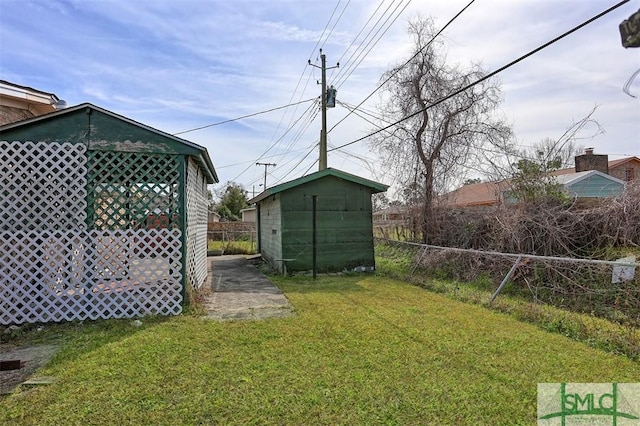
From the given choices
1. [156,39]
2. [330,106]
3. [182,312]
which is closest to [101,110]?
[182,312]

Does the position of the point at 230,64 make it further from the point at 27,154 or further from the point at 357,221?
the point at 27,154

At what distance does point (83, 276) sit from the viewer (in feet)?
18.2

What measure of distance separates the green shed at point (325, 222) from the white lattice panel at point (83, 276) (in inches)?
174

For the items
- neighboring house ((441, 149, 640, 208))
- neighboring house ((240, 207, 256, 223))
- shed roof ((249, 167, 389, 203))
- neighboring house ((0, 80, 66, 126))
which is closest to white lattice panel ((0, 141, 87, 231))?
neighboring house ((0, 80, 66, 126))

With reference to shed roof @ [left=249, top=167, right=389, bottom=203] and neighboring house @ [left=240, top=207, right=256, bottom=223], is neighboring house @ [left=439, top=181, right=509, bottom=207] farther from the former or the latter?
neighboring house @ [left=240, top=207, right=256, bottom=223]

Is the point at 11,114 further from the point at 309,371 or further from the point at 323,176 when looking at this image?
the point at 309,371

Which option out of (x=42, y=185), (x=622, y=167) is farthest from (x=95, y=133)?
(x=622, y=167)

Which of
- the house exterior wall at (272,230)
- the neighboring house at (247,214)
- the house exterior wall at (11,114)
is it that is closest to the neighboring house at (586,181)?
the house exterior wall at (272,230)

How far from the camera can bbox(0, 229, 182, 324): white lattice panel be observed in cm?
530

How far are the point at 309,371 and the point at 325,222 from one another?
6.85 m

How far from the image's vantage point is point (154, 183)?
5.90 m

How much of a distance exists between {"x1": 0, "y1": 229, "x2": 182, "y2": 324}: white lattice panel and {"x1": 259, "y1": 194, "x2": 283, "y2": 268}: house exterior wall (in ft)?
15.0

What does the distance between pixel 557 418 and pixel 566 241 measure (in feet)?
19.1

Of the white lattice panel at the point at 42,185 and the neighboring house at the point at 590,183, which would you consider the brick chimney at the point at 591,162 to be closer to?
the neighboring house at the point at 590,183
